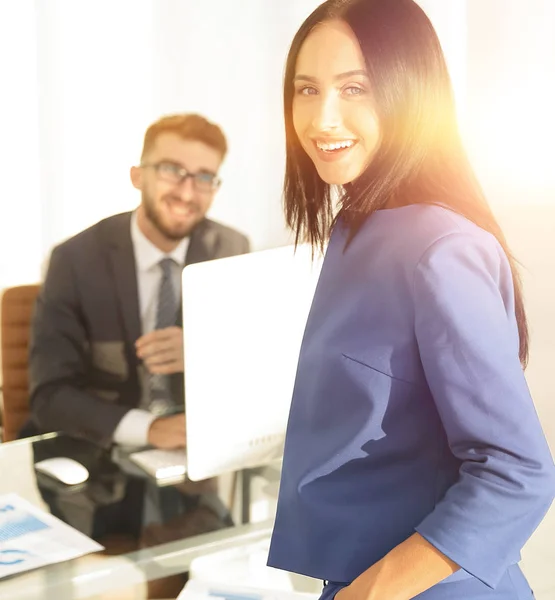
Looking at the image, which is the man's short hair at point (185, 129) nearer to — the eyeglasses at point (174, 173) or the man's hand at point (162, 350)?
the eyeglasses at point (174, 173)

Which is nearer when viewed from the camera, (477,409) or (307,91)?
(477,409)

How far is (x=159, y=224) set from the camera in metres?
2.56

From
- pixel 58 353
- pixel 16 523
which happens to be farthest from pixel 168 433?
pixel 58 353

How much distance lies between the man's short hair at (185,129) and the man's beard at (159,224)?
14 cm

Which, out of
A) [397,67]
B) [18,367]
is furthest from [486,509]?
[18,367]

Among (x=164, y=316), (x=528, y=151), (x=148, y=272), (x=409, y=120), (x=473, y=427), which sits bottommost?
(x=164, y=316)

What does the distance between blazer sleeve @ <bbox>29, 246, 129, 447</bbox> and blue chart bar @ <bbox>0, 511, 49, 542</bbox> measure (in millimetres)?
683

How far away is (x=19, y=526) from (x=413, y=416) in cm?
86

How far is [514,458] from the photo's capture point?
0.81 meters

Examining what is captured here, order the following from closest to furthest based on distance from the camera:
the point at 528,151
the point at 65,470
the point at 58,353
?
the point at 65,470 → the point at 528,151 → the point at 58,353

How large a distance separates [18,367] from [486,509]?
6.18ft

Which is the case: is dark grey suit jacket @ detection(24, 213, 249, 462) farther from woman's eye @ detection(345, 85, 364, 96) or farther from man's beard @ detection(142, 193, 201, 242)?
woman's eye @ detection(345, 85, 364, 96)

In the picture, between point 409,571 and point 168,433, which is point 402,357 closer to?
point 409,571

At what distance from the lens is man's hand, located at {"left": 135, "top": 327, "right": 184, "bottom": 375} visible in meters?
2.42
